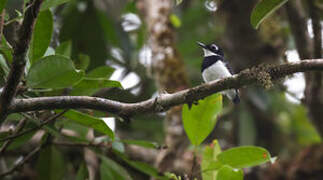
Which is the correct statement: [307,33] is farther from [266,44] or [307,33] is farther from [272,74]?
[272,74]

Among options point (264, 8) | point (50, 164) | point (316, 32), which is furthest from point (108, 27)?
point (264, 8)

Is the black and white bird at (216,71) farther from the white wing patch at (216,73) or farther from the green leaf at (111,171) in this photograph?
the green leaf at (111,171)

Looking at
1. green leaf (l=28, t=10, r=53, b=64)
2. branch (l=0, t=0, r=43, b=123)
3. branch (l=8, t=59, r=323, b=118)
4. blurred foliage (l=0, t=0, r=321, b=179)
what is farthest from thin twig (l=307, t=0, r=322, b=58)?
branch (l=0, t=0, r=43, b=123)

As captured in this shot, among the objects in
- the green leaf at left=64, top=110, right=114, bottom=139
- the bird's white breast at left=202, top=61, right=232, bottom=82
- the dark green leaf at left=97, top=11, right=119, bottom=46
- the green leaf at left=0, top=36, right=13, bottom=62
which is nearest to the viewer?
the green leaf at left=0, top=36, right=13, bottom=62

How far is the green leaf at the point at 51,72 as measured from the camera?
5.02 ft

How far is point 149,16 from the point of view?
3.65 m

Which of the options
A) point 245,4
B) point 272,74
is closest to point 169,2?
point 245,4

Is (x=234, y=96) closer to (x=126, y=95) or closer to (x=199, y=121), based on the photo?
(x=126, y=95)

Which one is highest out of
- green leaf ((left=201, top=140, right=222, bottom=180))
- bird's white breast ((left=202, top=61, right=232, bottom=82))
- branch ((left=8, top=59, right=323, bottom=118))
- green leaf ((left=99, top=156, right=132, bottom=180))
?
branch ((left=8, top=59, right=323, bottom=118))

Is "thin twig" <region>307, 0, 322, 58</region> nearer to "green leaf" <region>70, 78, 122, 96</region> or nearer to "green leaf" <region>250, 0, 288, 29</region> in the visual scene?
"green leaf" <region>250, 0, 288, 29</region>

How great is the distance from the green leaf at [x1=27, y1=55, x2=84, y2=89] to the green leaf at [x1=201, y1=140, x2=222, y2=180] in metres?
0.74

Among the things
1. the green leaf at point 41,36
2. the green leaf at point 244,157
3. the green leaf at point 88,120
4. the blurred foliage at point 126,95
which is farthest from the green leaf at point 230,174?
the green leaf at point 41,36

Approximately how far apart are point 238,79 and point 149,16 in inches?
88.2

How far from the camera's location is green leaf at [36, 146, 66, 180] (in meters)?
2.41
